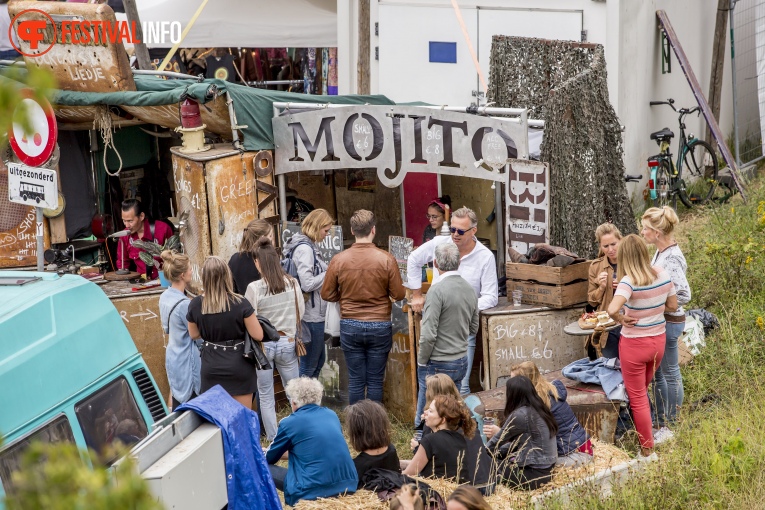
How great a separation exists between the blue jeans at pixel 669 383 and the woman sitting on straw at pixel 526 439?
141 centimetres

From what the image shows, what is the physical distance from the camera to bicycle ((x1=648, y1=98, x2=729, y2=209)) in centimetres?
1270

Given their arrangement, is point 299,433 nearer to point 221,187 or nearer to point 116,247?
point 221,187

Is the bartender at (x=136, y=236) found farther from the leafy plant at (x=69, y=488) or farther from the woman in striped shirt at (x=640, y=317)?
the leafy plant at (x=69, y=488)

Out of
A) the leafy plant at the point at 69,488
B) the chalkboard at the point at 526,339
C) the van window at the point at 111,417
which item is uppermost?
the leafy plant at the point at 69,488

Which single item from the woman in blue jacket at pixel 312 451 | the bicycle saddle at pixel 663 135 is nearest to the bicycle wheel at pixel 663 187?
the bicycle saddle at pixel 663 135

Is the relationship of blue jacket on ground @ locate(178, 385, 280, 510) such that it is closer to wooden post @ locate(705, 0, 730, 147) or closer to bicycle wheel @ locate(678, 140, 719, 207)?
bicycle wheel @ locate(678, 140, 719, 207)

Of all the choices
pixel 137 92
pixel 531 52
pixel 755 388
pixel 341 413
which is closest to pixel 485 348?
pixel 341 413

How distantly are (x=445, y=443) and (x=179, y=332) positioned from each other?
240 cm

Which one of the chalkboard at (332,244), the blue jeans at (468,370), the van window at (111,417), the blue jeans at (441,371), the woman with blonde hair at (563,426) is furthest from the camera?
the chalkboard at (332,244)

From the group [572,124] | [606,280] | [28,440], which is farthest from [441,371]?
[28,440]

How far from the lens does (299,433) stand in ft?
18.3

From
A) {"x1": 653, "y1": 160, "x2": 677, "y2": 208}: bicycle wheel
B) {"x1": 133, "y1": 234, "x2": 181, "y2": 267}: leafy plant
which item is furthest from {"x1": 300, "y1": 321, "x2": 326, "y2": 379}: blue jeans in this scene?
{"x1": 653, "y1": 160, "x2": 677, "y2": 208}: bicycle wheel

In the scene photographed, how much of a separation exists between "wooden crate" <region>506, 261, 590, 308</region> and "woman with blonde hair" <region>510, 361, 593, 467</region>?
1.63 metres

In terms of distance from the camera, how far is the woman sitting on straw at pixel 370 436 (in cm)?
548
